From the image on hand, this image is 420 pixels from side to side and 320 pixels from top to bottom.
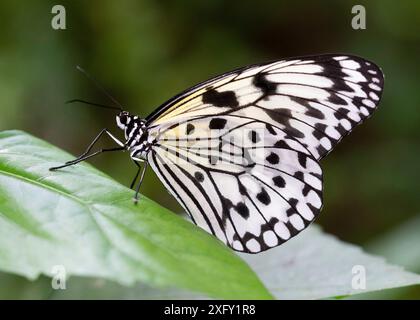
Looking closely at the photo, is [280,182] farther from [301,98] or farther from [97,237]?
[97,237]

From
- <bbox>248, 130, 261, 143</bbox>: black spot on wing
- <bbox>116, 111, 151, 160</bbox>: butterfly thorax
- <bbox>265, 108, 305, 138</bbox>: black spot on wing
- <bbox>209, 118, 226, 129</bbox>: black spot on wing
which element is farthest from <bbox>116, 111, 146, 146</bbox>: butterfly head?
<bbox>265, 108, 305, 138</bbox>: black spot on wing

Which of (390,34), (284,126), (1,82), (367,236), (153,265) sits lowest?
(367,236)

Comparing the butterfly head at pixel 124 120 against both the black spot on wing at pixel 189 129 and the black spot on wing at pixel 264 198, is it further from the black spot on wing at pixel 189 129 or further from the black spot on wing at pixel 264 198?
the black spot on wing at pixel 264 198

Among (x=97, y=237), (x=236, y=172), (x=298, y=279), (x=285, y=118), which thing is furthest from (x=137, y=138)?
(x=97, y=237)

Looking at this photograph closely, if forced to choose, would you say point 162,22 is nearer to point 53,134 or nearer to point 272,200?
point 53,134

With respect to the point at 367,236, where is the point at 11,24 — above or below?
above

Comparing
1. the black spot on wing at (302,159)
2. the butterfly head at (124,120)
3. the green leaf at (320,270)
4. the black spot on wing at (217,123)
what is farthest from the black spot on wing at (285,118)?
the butterfly head at (124,120)

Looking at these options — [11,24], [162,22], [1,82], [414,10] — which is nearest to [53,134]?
[1,82]

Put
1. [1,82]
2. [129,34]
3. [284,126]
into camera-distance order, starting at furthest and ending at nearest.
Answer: [129,34]
[1,82]
[284,126]
